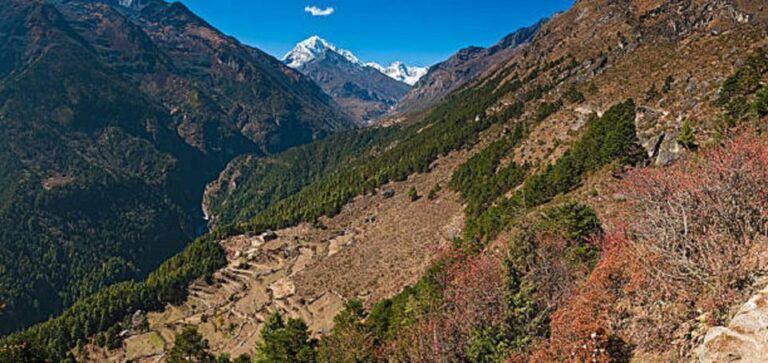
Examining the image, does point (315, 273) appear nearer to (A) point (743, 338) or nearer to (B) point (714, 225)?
(B) point (714, 225)

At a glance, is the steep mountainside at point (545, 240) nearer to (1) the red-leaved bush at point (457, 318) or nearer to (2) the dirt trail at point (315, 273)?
(1) the red-leaved bush at point (457, 318)

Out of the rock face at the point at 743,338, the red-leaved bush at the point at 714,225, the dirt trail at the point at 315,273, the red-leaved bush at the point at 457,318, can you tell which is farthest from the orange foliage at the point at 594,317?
the dirt trail at the point at 315,273

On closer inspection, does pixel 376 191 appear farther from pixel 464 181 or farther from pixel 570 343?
pixel 570 343

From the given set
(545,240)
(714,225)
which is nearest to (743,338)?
(714,225)

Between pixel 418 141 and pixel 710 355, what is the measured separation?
537 feet

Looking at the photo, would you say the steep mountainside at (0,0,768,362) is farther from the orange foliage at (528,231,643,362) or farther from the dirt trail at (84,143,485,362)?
the dirt trail at (84,143,485,362)

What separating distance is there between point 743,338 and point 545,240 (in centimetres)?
1965

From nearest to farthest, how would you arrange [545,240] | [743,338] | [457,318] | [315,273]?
[743,338] < [457,318] < [545,240] < [315,273]

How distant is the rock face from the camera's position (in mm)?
12398

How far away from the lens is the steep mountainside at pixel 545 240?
18.5 metres

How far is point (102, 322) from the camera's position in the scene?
305ft

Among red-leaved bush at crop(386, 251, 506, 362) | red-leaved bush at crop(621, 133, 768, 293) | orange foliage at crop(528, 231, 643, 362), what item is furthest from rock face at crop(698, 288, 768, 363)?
red-leaved bush at crop(386, 251, 506, 362)

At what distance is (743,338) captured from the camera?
12719 mm

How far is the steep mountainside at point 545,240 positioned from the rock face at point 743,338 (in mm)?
82
